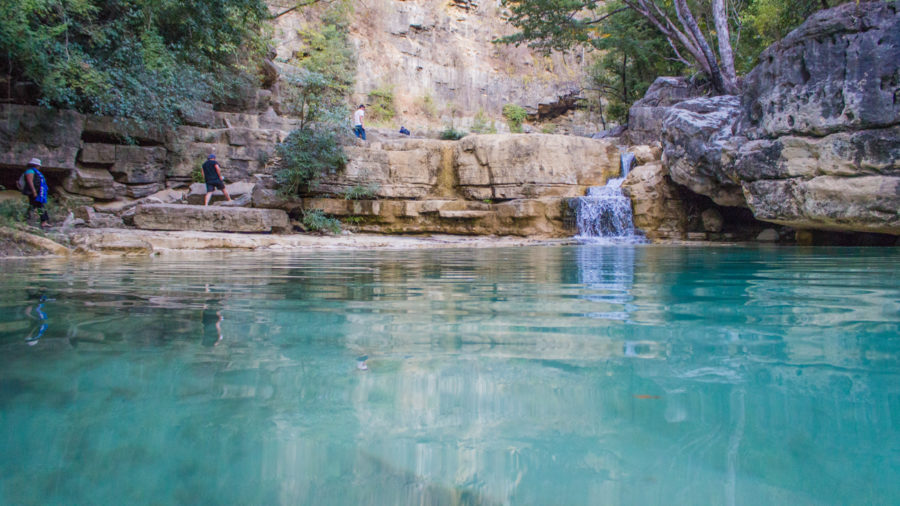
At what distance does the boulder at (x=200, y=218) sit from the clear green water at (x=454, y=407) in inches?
389

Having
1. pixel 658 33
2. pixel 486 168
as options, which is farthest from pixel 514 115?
pixel 486 168

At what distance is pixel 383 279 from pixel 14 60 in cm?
1288

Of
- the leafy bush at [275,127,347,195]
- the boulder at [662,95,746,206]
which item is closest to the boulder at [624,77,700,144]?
the boulder at [662,95,746,206]

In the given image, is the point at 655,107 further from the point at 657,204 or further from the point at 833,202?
the point at 833,202

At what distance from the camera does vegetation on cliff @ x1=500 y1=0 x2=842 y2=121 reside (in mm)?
14188

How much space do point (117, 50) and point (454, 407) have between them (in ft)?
46.9

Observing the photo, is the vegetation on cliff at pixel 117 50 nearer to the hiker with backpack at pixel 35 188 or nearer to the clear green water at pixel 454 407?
the hiker with backpack at pixel 35 188

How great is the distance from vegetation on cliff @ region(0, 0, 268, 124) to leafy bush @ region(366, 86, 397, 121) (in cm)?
1169

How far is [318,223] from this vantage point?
43.1 feet

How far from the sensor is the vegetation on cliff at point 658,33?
14188 millimetres

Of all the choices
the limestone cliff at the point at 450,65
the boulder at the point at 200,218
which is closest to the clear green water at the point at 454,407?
the boulder at the point at 200,218

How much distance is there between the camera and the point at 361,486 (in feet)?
2.73

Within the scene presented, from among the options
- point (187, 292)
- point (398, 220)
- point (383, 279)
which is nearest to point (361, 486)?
point (187, 292)

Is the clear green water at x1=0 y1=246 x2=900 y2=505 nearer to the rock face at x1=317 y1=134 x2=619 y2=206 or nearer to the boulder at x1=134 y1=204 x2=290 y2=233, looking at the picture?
the boulder at x1=134 y1=204 x2=290 y2=233
